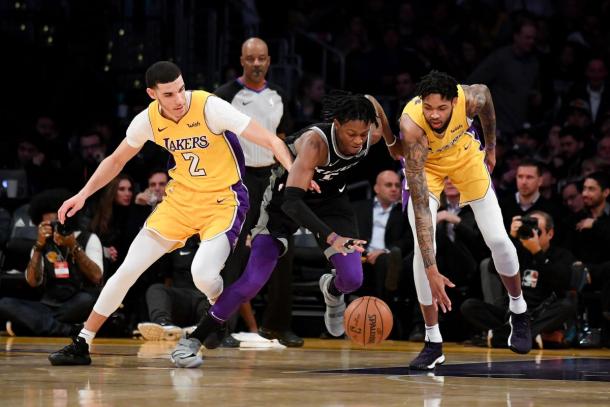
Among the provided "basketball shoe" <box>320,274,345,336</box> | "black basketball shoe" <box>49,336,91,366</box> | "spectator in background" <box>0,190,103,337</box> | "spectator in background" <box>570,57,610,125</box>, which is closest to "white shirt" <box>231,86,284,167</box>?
"basketball shoe" <box>320,274,345,336</box>

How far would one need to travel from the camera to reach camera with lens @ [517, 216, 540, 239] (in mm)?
9500

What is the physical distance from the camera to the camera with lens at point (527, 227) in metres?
9.50

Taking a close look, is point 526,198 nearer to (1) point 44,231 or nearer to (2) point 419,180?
(2) point 419,180

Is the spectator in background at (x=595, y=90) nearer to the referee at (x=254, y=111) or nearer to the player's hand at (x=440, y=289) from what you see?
the referee at (x=254, y=111)

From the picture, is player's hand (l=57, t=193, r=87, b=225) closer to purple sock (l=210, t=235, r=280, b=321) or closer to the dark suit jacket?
purple sock (l=210, t=235, r=280, b=321)

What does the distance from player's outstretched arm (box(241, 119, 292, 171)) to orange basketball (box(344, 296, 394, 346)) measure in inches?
49.7

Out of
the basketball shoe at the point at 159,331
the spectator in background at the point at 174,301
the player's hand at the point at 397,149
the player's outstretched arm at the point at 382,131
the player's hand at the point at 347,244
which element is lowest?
the basketball shoe at the point at 159,331

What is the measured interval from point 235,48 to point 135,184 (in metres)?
3.32

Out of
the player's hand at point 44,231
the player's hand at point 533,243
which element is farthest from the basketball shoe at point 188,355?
the player's hand at point 533,243

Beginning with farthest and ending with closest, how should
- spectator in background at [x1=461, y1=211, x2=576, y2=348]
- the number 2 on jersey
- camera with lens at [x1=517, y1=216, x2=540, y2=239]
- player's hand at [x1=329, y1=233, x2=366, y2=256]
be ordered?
1. spectator in background at [x1=461, y1=211, x2=576, y2=348]
2. camera with lens at [x1=517, y1=216, x2=540, y2=239]
3. the number 2 on jersey
4. player's hand at [x1=329, y1=233, x2=366, y2=256]

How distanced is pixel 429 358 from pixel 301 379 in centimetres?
104

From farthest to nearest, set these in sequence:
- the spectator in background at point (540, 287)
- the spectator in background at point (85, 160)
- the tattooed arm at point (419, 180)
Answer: the spectator in background at point (85, 160)
the spectator in background at point (540, 287)
the tattooed arm at point (419, 180)

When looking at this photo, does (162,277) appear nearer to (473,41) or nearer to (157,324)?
(157,324)

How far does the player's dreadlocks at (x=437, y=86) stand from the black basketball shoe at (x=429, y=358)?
5.04ft
